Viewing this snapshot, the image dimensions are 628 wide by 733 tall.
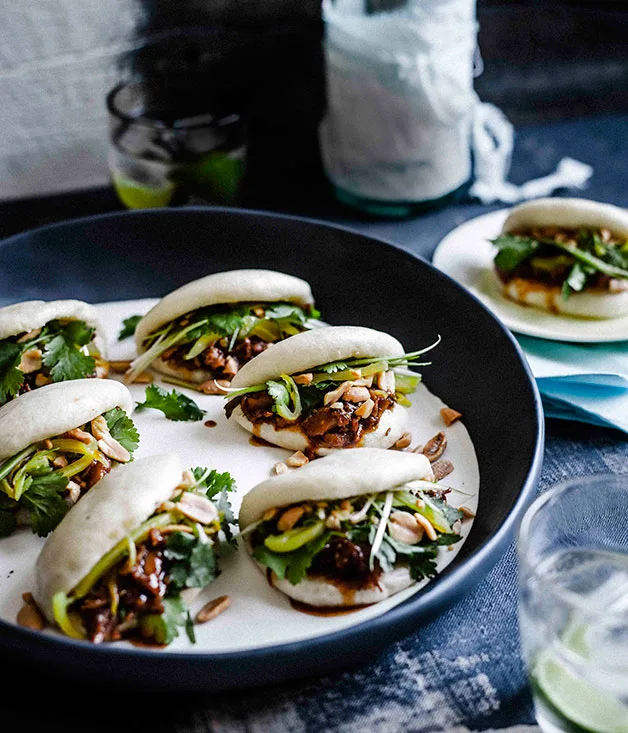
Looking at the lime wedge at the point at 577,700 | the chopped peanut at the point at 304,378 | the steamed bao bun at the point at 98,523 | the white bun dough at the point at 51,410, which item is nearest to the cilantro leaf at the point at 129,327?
the white bun dough at the point at 51,410

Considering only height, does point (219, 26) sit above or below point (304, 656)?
above

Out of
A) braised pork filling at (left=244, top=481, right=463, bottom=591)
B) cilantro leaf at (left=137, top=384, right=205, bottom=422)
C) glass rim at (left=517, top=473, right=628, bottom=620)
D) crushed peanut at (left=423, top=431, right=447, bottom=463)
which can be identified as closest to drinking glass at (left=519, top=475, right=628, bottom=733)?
glass rim at (left=517, top=473, right=628, bottom=620)

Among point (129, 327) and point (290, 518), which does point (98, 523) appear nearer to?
point (290, 518)

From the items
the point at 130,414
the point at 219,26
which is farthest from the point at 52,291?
the point at 219,26

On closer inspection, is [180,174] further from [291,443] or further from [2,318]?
[291,443]

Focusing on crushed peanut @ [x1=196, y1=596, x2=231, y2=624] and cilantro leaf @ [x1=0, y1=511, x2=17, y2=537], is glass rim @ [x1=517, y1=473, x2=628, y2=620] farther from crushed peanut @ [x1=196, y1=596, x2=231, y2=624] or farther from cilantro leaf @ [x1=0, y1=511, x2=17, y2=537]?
cilantro leaf @ [x1=0, y1=511, x2=17, y2=537]

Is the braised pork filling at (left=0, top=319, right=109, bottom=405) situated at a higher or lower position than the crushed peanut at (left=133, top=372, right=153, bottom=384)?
higher

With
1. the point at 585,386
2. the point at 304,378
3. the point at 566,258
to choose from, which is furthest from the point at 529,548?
the point at 566,258
